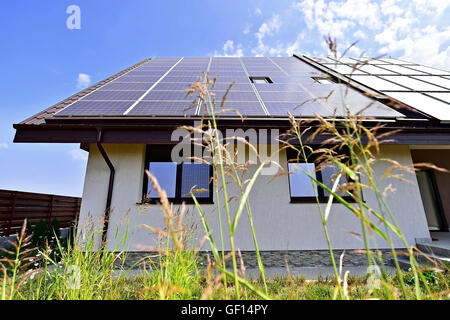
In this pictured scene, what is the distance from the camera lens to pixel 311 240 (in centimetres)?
432

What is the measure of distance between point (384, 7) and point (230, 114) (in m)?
5.81

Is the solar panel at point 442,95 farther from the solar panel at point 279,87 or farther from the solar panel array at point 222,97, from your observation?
the solar panel at point 279,87

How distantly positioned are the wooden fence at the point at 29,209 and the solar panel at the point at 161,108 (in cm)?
370

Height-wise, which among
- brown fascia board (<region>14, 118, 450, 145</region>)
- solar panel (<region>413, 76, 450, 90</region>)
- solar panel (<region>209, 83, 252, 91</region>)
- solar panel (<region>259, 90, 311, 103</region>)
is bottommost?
brown fascia board (<region>14, 118, 450, 145</region>)

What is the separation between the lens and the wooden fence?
6.77m

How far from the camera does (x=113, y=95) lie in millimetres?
5203

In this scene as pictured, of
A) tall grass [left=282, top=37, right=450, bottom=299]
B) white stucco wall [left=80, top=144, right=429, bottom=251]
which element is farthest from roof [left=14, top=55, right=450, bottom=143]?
tall grass [left=282, top=37, right=450, bottom=299]

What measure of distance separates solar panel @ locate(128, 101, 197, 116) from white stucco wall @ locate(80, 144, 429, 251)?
992 mm

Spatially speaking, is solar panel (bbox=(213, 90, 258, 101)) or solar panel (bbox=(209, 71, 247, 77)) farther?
solar panel (bbox=(209, 71, 247, 77))

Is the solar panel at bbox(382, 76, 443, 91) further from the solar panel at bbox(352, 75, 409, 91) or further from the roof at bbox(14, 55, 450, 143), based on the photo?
the solar panel at bbox(352, 75, 409, 91)

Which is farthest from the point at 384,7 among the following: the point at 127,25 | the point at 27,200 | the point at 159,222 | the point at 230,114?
the point at 27,200

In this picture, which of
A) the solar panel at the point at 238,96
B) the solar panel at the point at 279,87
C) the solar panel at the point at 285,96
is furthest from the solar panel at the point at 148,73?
the solar panel at the point at 285,96

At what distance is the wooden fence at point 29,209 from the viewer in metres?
6.77

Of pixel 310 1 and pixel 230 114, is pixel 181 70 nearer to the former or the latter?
pixel 230 114
